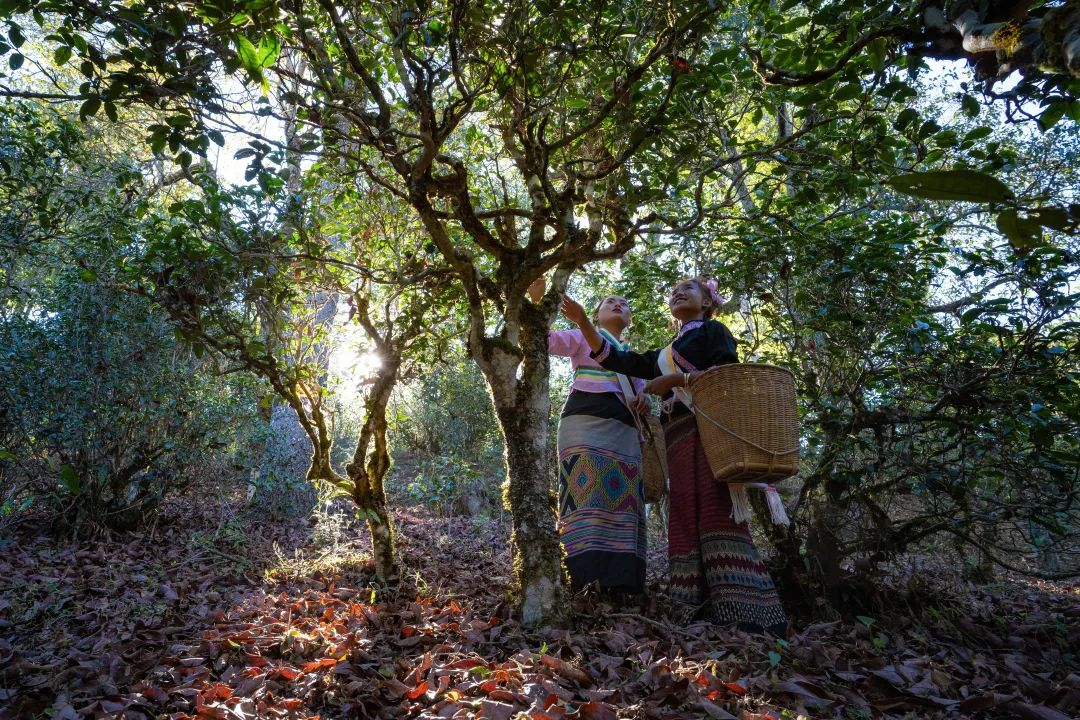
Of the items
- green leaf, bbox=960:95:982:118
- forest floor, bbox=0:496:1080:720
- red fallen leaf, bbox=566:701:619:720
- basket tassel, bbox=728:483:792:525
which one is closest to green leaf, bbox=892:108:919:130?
green leaf, bbox=960:95:982:118

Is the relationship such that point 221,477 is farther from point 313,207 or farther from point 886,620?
point 886,620

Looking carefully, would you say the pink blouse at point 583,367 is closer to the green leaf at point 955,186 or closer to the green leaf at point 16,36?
the green leaf at point 16,36

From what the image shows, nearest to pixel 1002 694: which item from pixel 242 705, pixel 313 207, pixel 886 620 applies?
pixel 886 620

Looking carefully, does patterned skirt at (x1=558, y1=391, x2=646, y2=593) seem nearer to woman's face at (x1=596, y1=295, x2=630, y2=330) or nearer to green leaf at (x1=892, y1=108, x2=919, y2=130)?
woman's face at (x1=596, y1=295, x2=630, y2=330)

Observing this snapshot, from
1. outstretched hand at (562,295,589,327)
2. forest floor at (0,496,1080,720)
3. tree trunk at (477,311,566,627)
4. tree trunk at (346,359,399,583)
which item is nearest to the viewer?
forest floor at (0,496,1080,720)

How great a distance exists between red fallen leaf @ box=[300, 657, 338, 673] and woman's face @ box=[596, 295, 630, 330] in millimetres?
2698

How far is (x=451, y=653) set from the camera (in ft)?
8.94

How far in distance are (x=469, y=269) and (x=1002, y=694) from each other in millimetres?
3104

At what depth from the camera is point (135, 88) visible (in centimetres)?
217

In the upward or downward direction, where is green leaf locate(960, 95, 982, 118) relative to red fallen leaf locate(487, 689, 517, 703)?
upward

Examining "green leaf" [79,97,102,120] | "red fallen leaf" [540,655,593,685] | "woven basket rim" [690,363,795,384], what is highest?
"green leaf" [79,97,102,120]

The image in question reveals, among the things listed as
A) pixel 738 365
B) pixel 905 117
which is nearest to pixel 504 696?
pixel 738 365

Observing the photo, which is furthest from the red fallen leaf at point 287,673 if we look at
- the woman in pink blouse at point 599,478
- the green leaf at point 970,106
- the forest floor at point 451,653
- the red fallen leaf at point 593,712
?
the green leaf at point 970,106

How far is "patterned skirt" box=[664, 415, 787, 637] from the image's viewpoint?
130 inches
